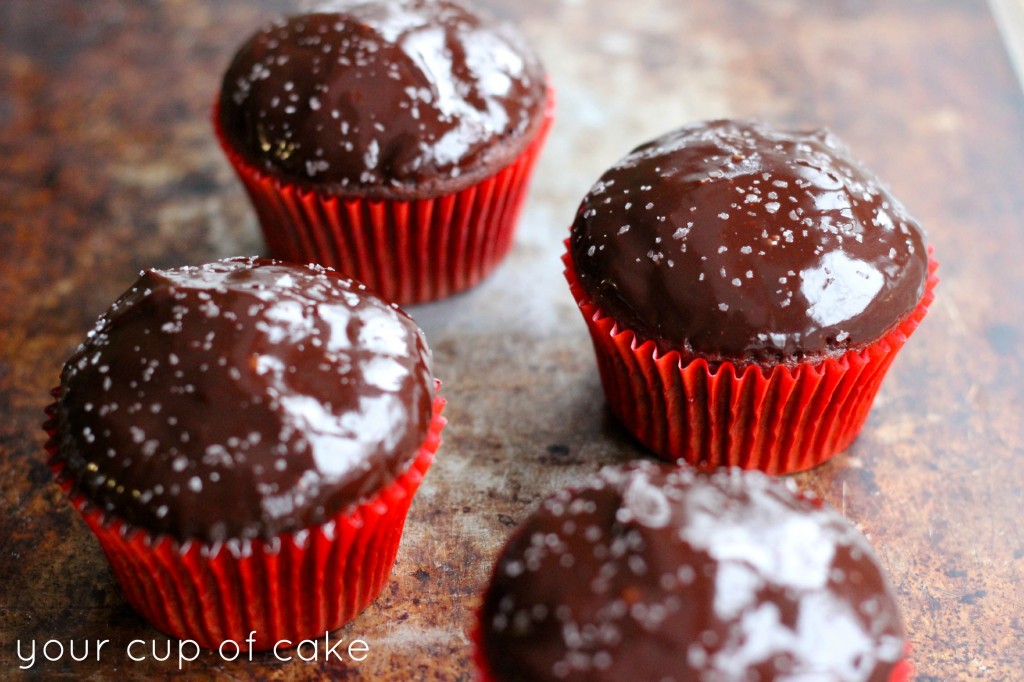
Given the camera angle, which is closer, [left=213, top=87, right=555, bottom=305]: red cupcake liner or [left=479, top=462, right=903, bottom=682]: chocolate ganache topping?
[left=479, top=462, right=903, bottom=682]: chocolate ganache topping

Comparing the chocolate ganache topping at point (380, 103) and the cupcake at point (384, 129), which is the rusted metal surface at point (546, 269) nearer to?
the cupcake at point (384, 129)

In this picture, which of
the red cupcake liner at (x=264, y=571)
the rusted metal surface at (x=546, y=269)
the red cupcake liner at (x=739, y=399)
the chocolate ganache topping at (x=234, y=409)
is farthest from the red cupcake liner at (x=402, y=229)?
the red cupcake liner at (x=264, y=571)

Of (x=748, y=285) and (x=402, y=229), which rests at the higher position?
(x=748, y=285)

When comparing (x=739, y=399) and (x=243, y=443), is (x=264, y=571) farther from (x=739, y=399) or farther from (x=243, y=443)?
(x=739, y=399)

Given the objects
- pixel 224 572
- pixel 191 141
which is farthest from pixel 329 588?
pixel 191 141

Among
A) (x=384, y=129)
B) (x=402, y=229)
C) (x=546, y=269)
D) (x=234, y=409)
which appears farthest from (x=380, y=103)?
(x=234, y=409)

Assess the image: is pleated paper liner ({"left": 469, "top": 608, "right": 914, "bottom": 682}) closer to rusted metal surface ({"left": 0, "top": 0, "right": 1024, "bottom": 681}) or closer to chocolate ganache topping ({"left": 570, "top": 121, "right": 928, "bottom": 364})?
rusted metal surface ({"left": 0, "top": 0, "right": 1024, "bottom": 681})

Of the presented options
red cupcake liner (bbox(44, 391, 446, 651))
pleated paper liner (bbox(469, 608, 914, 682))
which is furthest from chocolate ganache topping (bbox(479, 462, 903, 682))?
red cupcake liner (bbox(44, 391, 446, 651))

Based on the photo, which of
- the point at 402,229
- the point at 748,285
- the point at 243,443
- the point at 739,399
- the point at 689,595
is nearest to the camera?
the point at 689,595
